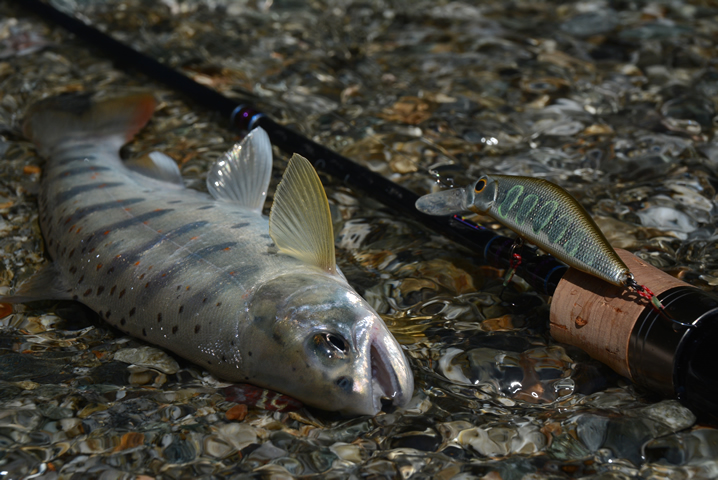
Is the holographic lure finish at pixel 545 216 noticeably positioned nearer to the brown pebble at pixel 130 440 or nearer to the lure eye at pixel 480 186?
the lure eye at pixel 480 186

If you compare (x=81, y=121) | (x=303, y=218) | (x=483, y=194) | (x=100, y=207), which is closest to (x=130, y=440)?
(x=303, y=218)

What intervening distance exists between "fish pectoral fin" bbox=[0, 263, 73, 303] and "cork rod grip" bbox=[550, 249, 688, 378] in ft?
6.73

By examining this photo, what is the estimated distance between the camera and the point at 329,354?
7.07ft

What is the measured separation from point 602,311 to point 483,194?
0.58 m

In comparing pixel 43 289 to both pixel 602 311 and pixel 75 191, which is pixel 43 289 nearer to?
pixel 75 191

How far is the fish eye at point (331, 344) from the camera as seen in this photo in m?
2.16

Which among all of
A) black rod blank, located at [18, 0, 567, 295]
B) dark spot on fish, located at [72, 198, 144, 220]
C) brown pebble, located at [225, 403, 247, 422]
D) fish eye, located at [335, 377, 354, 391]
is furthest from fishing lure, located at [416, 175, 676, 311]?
dark spot on fish, located at [72, 198, 144, 220]

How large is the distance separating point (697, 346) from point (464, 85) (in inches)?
123

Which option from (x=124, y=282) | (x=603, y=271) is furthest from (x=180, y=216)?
(x=603, y=271)

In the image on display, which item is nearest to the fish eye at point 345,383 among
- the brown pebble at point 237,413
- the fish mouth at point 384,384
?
the fish mouth at point 384,384

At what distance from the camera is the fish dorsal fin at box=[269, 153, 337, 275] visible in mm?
2500

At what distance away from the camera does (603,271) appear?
6.95 feet

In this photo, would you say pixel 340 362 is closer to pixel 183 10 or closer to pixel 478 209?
pixel 478 209

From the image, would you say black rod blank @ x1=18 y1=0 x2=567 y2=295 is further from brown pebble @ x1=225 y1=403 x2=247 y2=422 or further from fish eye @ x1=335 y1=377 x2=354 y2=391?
brown pebble @ x1=225 y1=403 x2=247 y2=422
